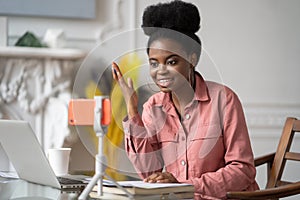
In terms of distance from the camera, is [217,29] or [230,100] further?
[217,29]

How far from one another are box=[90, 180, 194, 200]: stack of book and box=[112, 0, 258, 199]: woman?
0.26 meters

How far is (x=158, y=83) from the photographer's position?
4.95 feet

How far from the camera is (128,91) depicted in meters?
1.48

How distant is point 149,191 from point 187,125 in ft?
1.81

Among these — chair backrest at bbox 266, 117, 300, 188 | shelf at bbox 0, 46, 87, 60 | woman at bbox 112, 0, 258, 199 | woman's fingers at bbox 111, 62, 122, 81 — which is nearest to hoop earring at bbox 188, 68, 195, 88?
woman at bbox 112, 0, 258, 199

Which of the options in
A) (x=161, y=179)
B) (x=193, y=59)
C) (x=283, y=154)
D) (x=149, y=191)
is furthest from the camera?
(x=283, y=154)

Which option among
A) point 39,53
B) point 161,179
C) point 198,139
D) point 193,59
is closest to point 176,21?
point 193,59

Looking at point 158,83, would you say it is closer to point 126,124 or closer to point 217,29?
point 126,124

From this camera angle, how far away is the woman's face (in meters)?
1.50

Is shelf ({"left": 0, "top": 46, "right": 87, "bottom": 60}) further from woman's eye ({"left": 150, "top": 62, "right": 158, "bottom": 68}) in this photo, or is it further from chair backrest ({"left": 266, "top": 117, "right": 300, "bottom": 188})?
woman's eye ({"left": 150, "top": 62, "right": 158, "bottom": 68})

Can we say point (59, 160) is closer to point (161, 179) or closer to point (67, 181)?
point (67, 181)

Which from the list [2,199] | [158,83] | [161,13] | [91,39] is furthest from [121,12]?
[2,199]

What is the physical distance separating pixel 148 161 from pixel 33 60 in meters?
1.17

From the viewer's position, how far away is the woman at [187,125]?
1.57 m
